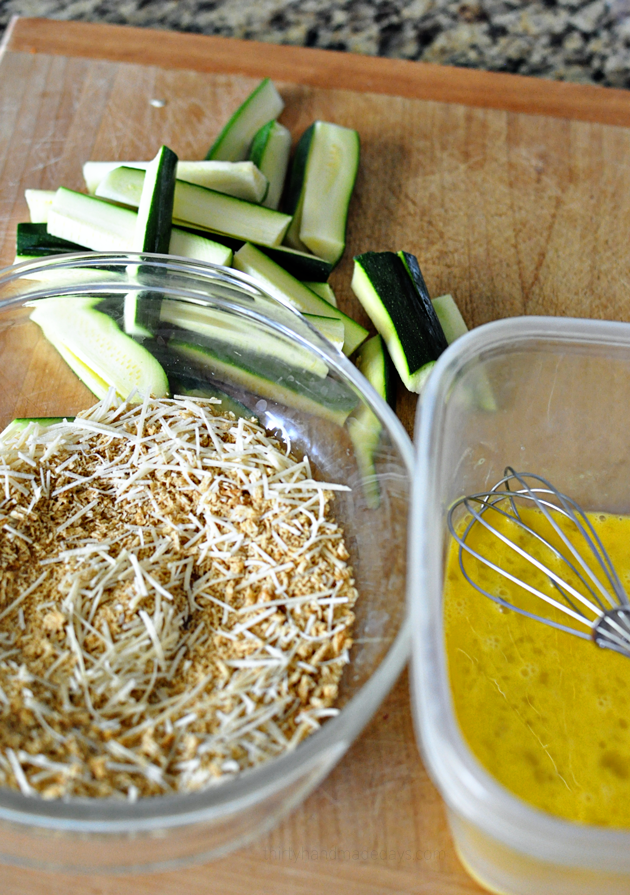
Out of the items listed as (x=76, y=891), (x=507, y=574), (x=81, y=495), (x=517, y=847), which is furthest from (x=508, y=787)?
(x=81, y=495)

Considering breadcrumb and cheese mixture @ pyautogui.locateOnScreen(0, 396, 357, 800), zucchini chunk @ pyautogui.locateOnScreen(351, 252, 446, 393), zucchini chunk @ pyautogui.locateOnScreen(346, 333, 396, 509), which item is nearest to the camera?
breadcrumb and cheese mixture @ pyautogui.locateOnScreen(0, 396, 357, 800)

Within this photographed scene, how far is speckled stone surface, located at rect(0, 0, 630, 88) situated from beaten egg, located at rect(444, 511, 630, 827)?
179cm

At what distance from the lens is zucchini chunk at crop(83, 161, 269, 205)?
65.9 inches

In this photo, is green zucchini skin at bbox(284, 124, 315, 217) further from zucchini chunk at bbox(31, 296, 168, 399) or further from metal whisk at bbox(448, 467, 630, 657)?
metal whisk at bbox(448, 467, 630, 657)

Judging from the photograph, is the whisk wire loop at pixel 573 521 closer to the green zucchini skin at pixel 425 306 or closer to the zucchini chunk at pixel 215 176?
the green zucchini skin at pixel 425 306

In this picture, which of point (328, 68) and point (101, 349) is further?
point (328, 68)

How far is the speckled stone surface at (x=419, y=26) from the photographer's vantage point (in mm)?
2348

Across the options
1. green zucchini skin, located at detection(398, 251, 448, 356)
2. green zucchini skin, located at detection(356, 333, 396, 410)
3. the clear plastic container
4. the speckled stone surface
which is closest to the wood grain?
the speckled stone surface

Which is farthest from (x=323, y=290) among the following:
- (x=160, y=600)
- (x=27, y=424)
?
(x=160, y=600)

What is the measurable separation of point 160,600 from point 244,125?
1.25m

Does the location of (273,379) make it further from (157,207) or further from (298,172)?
(298,172)

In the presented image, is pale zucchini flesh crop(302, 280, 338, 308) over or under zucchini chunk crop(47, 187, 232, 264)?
under

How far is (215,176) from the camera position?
1688 millimetres

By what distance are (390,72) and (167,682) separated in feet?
5.44
